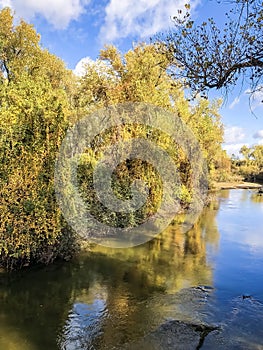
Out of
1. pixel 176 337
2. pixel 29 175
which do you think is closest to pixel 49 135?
pixel 29 175

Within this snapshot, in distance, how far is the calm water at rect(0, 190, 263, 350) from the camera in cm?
645

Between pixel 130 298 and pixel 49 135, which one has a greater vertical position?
pixel 49 135

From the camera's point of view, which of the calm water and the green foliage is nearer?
the calm water

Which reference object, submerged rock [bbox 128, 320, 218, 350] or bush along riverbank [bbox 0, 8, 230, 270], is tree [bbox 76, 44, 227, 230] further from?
submerged rock [bbox 128, 320, 218, 350]

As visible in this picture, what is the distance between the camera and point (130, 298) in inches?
324

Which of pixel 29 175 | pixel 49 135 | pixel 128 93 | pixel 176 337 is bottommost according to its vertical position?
pixel 176 337

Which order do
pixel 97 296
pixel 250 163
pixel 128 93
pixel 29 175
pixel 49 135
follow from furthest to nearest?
pixel 250 163 < pixel 128 93 < pixel 49 135 < pixel 29 175 < pixel 97 296

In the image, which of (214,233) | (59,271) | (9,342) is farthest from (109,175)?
(9,342)

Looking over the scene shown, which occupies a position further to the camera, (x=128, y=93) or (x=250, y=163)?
(x=250, y=163)

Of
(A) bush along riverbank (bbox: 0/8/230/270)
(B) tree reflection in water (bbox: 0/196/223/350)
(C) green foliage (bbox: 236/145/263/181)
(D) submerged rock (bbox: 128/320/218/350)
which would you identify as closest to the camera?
(D) submerged rock (bbox: 128/320/218/350)

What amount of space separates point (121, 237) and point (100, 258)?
10.4ft

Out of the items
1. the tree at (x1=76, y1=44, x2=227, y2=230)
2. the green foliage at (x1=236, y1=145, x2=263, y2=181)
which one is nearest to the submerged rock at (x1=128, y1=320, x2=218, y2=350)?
the tree at (x1=76, y1=44, x2=227, y2=230)

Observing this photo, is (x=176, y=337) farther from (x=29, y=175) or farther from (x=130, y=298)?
(x=29, y=175)

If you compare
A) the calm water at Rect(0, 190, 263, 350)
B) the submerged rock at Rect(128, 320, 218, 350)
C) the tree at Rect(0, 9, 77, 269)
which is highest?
the tree at Rect(0, 9, 77, 269)
